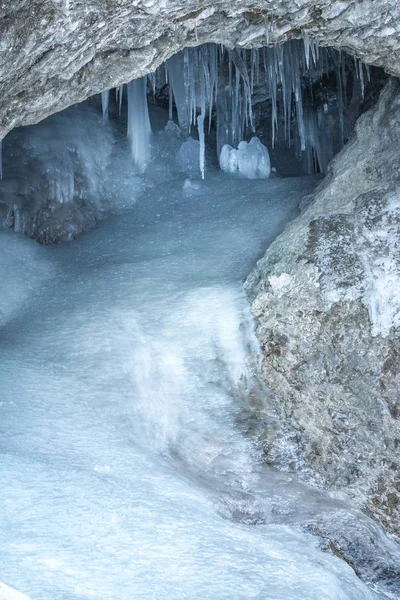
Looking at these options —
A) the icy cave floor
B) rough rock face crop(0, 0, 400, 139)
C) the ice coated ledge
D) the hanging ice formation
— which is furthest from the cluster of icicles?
the ice coated ledge

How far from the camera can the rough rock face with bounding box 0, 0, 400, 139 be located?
15.2 ft

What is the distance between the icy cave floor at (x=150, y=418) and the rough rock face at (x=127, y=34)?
2.23 m

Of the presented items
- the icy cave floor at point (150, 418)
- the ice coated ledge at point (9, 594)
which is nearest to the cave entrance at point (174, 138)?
the icy cave floor at point (150, 418)

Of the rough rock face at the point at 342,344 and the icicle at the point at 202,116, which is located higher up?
the icicle at the point at 202,116

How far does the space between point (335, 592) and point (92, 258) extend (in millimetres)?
5434

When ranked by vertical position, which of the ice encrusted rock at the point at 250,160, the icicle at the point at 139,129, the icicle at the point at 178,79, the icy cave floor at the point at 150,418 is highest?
the icicle at the point at 178,79

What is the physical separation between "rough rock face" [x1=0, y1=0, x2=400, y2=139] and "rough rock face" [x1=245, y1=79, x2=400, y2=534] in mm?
1424

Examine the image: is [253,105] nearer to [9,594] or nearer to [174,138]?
[174,138]

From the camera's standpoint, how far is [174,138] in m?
10.8

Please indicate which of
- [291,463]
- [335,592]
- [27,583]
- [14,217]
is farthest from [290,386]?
[14,217]

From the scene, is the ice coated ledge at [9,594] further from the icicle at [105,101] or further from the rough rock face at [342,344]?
the icicle at [105,101]

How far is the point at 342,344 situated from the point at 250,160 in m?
4.79

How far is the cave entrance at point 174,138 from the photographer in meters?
9.69

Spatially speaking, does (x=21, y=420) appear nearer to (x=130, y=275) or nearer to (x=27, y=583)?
(x=27, y=583)
